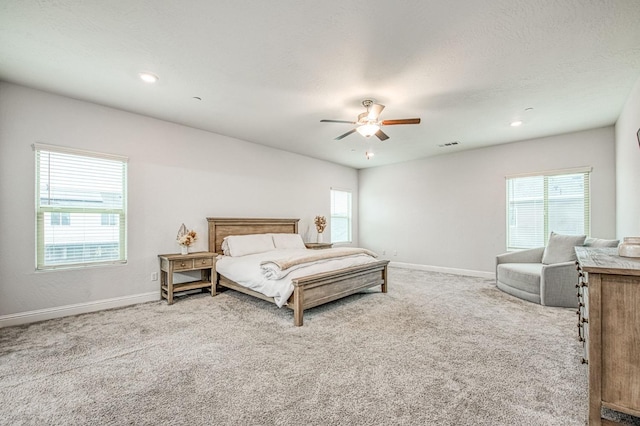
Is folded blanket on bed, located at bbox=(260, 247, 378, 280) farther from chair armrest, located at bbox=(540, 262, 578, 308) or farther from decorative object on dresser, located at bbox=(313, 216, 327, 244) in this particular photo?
chair armrest, located at bbox=(540, 262, 578, 308)

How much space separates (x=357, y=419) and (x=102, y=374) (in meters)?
2.02

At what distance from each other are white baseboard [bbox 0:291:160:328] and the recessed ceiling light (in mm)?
2927

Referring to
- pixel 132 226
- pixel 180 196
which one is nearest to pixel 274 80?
pixel 180 196

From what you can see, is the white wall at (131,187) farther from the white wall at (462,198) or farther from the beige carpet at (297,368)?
the white wall at (462,198)

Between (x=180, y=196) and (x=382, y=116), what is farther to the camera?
(x=180, y=196)

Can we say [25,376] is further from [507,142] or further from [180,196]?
[507,142]

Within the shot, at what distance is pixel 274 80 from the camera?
10.2 ft

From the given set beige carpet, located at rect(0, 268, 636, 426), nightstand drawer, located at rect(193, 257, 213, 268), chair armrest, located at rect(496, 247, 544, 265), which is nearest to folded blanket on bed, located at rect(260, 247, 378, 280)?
beige carpet, located at rect(0, 268, 636, 426)

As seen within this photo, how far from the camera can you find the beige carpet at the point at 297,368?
1.75 metres

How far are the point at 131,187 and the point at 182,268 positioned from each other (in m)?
1.39

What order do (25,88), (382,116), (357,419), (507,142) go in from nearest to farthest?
(357,419) → (25,88) → (382,116) → (507,142)

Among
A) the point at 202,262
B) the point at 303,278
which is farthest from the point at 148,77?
the point at 303,278

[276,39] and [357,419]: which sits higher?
[276,39]

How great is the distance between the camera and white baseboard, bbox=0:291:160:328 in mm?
3203
